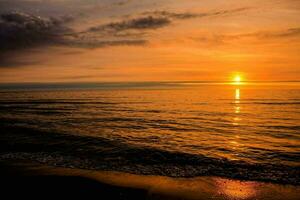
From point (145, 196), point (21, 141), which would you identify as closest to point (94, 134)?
point (21, 141)

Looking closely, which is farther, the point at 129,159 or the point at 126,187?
the point at 129,159

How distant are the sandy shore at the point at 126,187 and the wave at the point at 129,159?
3.38 feet

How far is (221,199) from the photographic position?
31.9 feet

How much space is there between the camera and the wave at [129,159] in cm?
1321

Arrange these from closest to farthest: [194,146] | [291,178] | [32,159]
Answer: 1. [291,178]
2. [32,159]
3. [194,146]

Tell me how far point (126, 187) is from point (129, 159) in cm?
478

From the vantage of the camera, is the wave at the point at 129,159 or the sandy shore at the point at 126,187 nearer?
the sandy shore at the point at 126,187

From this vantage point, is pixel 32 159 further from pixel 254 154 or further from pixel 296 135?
pixel 296 135

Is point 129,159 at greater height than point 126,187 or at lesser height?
lesser

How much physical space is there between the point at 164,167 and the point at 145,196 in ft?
14.2

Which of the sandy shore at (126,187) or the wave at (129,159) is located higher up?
the sandy shore at (126,187)

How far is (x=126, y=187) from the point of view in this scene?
11.0 meters

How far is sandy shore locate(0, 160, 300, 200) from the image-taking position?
1011 cm

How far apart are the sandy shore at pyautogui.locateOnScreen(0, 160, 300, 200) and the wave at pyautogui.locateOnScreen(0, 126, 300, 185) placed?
1029 millimetres
